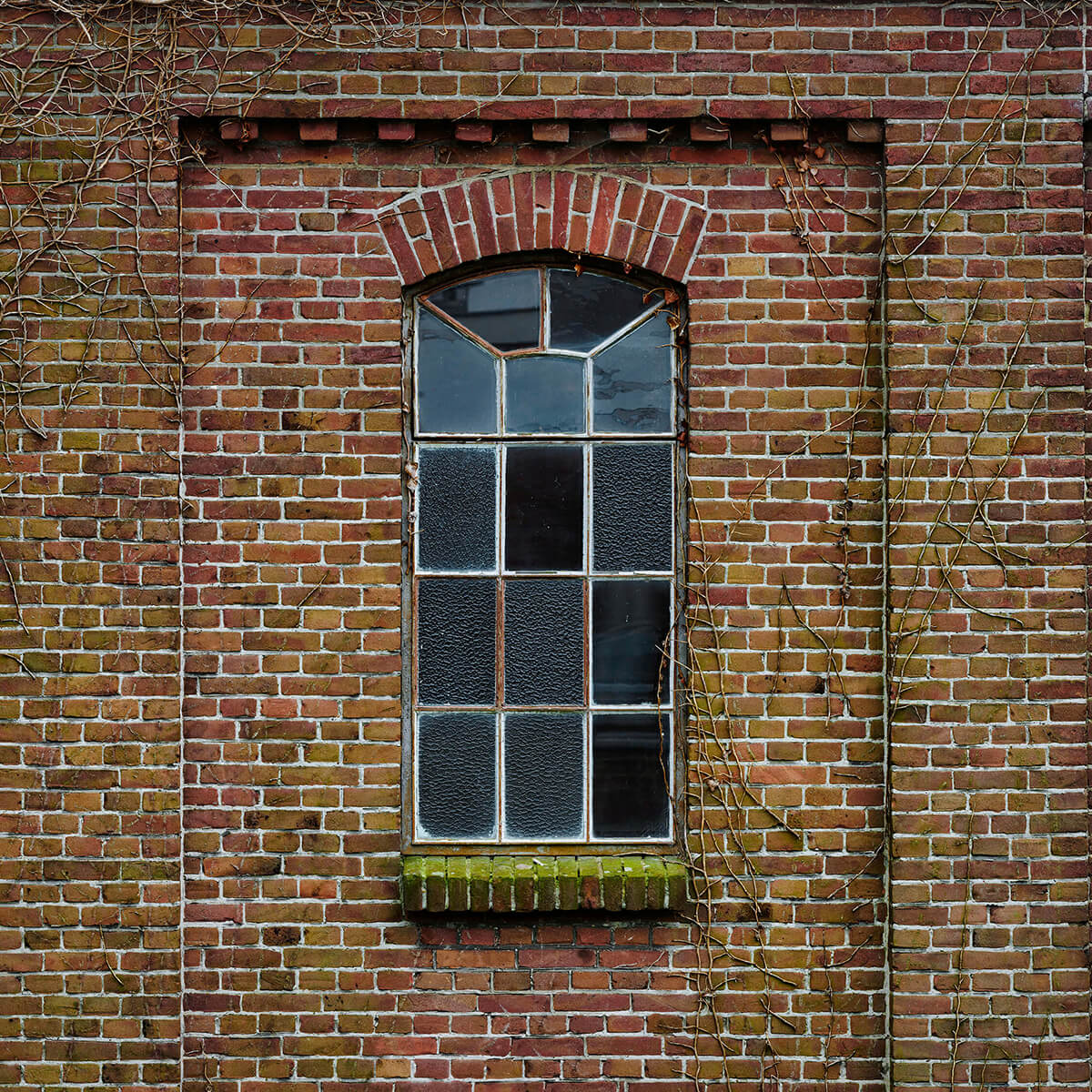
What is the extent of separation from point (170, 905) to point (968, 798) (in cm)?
277

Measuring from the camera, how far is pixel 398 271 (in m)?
3.24

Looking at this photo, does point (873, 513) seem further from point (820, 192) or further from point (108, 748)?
point (108, 748)

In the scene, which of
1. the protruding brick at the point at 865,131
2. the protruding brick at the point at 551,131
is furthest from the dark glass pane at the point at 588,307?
the protruding brick at the point at 865,131

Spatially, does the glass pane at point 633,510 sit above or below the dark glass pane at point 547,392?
below

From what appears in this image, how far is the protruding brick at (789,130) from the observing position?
10.5 feet

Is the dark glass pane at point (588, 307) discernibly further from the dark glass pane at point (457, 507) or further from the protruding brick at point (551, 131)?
the dark glass pane at point (457, 507)

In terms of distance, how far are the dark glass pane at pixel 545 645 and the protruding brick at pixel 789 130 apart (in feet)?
5.71

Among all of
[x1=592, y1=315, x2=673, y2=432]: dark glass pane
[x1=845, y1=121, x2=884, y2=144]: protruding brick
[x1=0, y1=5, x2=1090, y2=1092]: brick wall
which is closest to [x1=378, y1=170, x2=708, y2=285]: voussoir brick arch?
[x1=0, y1=5, x2=1090, y2=1092]: brick wall

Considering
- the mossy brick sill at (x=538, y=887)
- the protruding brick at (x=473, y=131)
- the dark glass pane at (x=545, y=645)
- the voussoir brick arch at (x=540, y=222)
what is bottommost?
the mossy brick sill at (x=538, y=887)

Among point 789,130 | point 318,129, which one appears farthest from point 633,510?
point 318,129

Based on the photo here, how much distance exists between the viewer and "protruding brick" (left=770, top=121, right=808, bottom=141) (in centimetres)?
321

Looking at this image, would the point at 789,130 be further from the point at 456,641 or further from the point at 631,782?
the point at 631,782

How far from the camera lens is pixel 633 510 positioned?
333cm

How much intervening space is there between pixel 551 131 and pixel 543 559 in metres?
1.53
